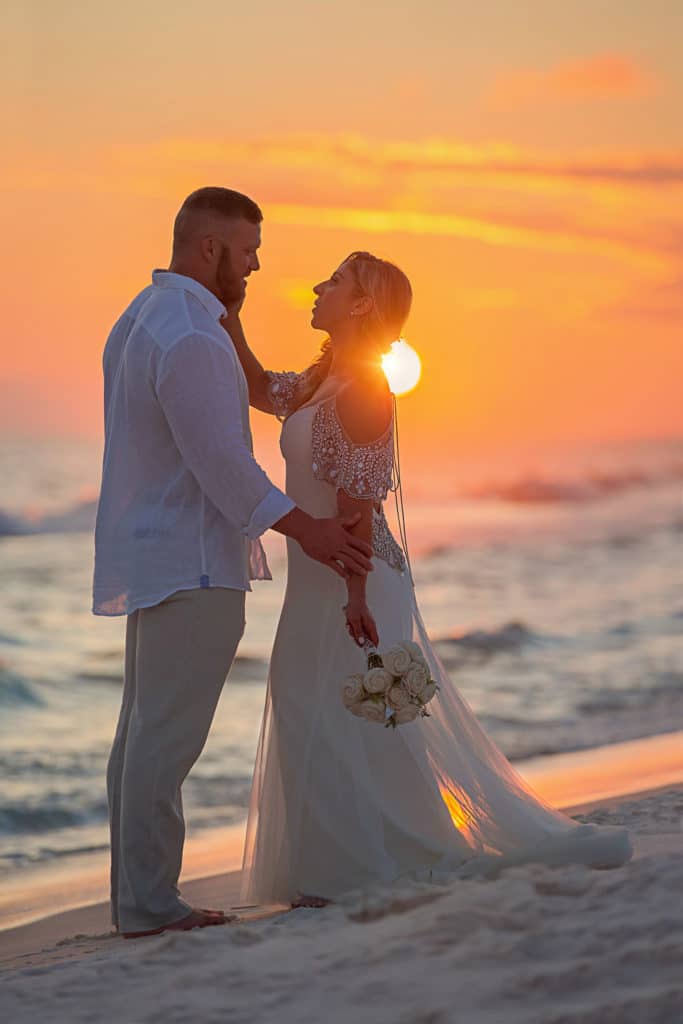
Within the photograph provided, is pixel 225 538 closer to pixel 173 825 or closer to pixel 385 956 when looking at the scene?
pixel 173 825

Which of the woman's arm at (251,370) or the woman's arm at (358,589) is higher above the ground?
the woman's arm at (251,370)

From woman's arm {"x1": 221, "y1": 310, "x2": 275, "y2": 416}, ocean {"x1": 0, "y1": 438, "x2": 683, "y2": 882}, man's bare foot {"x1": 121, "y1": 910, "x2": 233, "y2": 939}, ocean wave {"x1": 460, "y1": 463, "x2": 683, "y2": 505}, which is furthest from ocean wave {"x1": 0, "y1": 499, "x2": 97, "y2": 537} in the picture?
man's bare foot {"x1": 121, "y1": 910, "x2": 233, "y2": 939}

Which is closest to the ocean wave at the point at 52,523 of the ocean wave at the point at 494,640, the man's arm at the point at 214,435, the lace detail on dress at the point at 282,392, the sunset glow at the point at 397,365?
the ocean wave at the point at 494,640

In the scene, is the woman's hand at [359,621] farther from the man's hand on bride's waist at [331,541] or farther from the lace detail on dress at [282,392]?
the lace detail on dress at [282,392]

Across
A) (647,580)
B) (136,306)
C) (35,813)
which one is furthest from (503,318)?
(136,306)

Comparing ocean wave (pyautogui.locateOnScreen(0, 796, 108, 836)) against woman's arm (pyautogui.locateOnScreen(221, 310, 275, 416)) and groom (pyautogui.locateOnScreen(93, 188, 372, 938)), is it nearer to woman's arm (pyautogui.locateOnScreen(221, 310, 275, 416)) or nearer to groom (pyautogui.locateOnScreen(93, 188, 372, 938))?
groom (pyautogui.locateOnScreen(93, 188, 372, 938))

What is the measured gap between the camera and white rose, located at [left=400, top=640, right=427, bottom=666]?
13.6ft

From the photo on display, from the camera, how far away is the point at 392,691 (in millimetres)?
4117

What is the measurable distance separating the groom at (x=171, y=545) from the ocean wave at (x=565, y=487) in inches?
1294

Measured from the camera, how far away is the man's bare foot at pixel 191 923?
402cm

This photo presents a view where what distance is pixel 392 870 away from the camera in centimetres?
423

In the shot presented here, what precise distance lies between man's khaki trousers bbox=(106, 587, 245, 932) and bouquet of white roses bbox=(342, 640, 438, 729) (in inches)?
16.4

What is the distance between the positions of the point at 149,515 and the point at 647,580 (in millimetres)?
17197

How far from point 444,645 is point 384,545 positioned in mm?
9307
